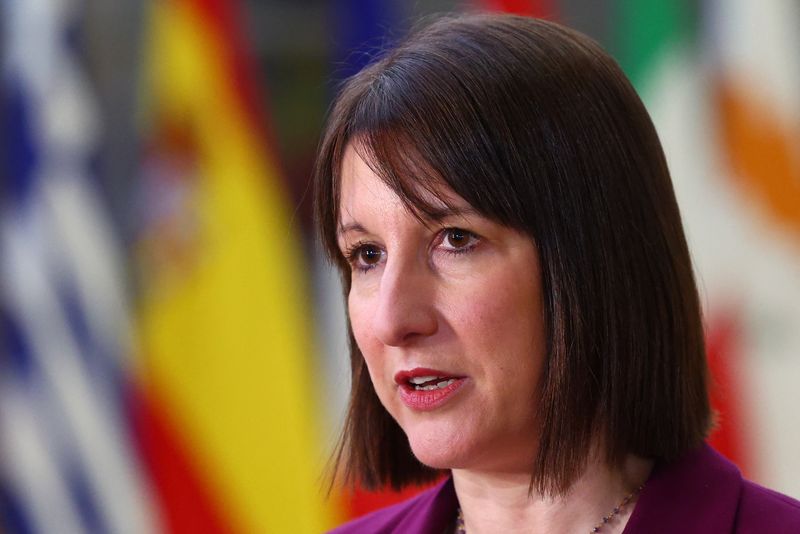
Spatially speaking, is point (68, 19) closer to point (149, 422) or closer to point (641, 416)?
point (149, 422)

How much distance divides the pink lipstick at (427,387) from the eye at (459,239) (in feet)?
0.48

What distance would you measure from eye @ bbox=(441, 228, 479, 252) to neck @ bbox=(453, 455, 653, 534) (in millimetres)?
299

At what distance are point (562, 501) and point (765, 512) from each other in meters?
0.24

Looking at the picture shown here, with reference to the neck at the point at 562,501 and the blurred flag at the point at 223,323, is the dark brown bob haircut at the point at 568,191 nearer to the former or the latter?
the neck at the point at 562,501

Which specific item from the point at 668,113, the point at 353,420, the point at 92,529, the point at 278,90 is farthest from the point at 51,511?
the point at 668,113

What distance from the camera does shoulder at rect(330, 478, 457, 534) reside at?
1.43 metres

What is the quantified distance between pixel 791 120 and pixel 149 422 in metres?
1.84

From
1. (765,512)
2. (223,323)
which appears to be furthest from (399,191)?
(223,323)

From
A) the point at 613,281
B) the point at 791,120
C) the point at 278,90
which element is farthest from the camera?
the point at 278,90

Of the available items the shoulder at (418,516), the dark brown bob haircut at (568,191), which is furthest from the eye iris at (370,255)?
the shoulder at (418,516)

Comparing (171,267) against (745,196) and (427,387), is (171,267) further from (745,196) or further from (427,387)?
(427,387)

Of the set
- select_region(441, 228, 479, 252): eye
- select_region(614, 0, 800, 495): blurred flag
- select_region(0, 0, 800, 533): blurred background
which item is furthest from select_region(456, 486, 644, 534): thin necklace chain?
select_region(0, 0, 800, 533): blurred background

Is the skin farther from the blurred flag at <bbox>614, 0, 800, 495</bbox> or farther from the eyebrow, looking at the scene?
the blurred flag at <bbox>614, 0, 800, 495</bbox>

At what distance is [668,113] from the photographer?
2.52 metres
